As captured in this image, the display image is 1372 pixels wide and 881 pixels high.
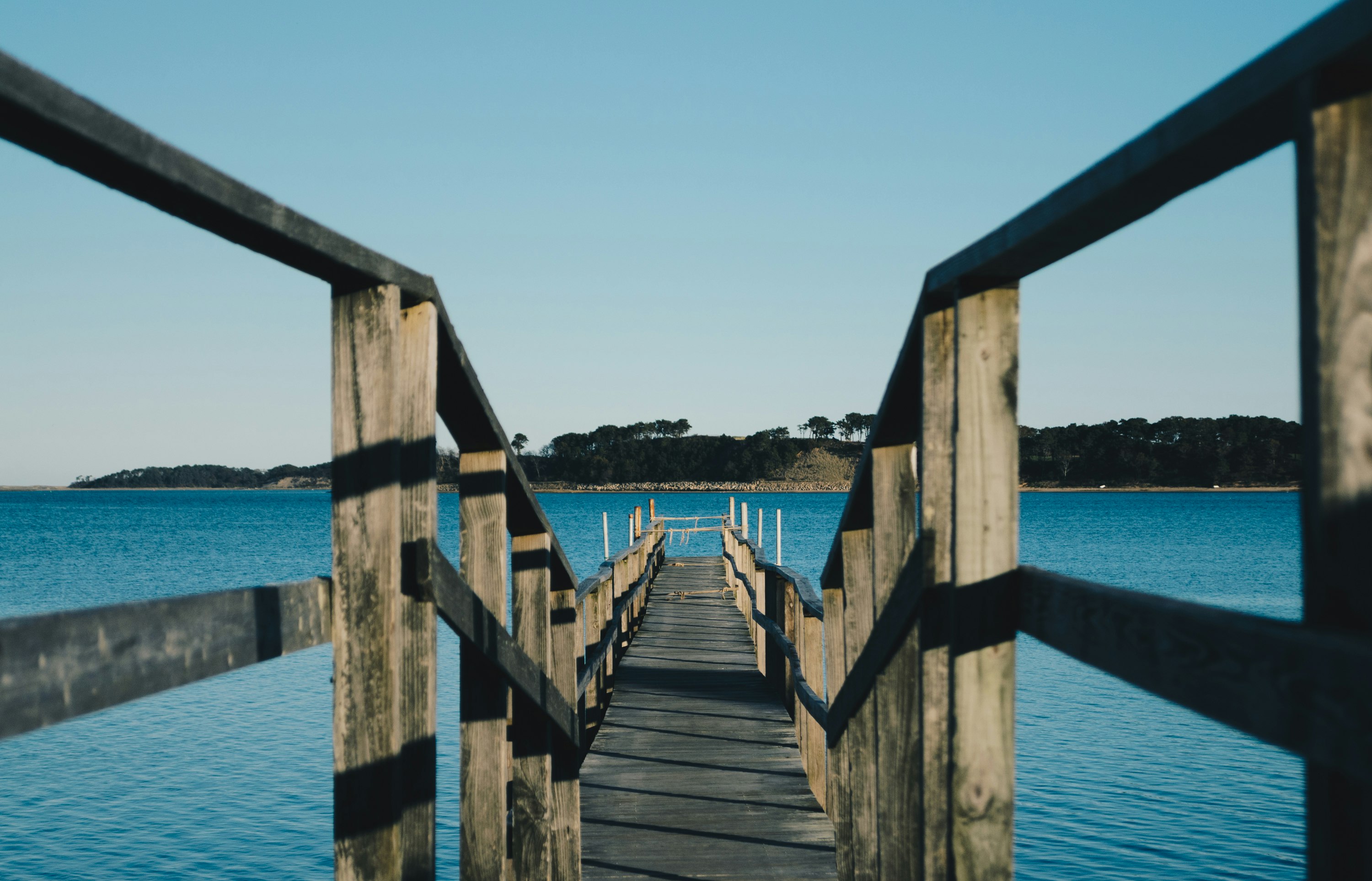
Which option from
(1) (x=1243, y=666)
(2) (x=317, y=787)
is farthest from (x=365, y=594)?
A: (2) (x=317, y=787)

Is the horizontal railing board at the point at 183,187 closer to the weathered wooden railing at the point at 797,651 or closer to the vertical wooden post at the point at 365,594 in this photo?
the vertical wooden post at the point at 365,594

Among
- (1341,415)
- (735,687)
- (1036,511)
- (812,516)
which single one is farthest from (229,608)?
(1036,511)

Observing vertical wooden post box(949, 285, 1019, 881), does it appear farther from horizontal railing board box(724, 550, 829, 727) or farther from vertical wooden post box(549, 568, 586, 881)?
horizontal railing board box(724, 550, 829, 727)

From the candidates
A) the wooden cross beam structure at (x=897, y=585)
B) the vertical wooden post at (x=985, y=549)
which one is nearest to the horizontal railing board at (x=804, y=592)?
the wooden cross beam structure at (x=897, y=585)

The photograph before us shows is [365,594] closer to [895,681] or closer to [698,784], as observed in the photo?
[895,681]

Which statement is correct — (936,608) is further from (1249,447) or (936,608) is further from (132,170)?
(1249,447)

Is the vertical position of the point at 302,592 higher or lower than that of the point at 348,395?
lower

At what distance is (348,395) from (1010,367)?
4.25 ft

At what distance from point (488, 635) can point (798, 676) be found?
3.81m

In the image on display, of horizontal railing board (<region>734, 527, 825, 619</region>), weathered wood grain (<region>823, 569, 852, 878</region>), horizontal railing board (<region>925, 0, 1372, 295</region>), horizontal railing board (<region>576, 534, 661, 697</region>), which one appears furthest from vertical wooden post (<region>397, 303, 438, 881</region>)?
horizontal railing board (<region>734, 527, 825, 619</region>)

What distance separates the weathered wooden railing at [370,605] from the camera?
4.22 feet

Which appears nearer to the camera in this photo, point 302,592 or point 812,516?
point 302,592

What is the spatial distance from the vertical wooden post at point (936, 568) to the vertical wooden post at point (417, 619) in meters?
1.04

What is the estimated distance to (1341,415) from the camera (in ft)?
3.38
